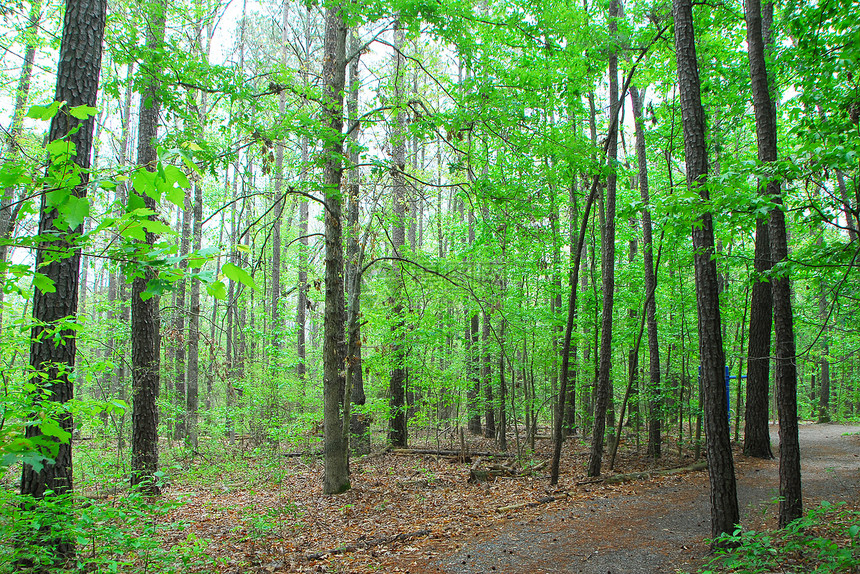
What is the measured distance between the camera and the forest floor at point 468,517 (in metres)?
5.52

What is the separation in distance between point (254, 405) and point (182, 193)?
42.3 feet

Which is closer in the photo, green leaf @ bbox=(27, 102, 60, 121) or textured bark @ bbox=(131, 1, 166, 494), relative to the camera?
green leaf @ bbox=(27, 102, 60, 121)

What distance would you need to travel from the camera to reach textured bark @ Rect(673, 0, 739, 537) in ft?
16.5

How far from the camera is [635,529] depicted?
6383 mm

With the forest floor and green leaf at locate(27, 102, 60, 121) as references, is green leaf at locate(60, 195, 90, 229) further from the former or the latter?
the forest floor

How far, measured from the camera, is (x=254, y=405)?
13.8 metres

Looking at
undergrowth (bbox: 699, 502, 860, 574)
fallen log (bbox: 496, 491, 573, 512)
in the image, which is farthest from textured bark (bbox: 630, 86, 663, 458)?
undergrowth (bbox: 699, 502, 860, 574)

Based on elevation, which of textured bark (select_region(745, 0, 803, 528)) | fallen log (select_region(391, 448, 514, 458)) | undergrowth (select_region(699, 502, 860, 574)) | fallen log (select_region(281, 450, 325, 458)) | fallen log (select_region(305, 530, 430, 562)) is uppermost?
textured bark (select_region(745, 0, 803, 528))

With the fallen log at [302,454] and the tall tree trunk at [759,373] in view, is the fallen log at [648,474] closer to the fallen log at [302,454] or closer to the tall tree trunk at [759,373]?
the tall tree trunk at [759,373]

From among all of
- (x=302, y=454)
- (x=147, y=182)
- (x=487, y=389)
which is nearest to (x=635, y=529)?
(x=147, y=182)

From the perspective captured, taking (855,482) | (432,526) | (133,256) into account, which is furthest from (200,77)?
(855,482)

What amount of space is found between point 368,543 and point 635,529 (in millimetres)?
3487

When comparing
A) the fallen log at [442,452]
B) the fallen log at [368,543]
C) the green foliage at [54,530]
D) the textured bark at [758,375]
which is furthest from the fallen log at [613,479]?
the green foliage at [54,530]

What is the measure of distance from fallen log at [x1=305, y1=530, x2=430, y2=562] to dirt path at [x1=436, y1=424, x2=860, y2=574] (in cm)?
80
